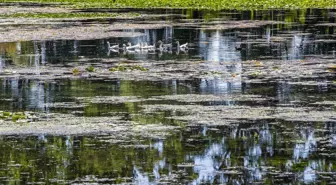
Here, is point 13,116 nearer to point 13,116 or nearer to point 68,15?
point 13,116

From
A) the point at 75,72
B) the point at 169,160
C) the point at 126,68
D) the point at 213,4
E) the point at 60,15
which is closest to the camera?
the point at 169,160

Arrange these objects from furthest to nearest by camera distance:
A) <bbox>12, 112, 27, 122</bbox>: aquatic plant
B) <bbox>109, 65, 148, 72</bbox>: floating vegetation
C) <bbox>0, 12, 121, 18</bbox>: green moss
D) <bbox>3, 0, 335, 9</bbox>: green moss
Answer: <bbox>3, 0, 335, 9</bbox>: green moss, <bbox>0, 12, 121, 18</bbox>: green moss, <bbox>109, 65, 148, 72</bbox>: floating vegetation, <bbox>12, 112, 27, 122</bbox>: aquatic plant

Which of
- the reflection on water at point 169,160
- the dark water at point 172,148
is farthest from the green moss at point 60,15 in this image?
the reflection on water at point 169,160

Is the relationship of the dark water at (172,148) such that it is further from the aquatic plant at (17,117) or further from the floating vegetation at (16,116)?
the aquatic plant at (17,117)

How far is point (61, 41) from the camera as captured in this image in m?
29.7

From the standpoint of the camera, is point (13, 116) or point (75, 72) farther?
point (75, 72)

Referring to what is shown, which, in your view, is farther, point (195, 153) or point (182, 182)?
point (195, 153)

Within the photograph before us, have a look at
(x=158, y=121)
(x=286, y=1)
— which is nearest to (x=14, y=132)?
(x=158, y=121)

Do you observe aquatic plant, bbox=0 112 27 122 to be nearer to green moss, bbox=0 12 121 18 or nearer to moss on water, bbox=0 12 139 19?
moss on water, bbox=0 12 139 19

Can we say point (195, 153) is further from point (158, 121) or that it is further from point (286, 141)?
point (158, 121)

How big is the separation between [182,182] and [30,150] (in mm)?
2805

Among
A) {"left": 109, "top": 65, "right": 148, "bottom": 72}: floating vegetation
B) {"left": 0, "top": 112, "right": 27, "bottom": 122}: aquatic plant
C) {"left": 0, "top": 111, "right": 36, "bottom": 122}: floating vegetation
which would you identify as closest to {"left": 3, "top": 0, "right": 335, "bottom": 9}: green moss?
{"left": 109, "top": 65, "right": 148, "bottom": 72}: floating vegetation

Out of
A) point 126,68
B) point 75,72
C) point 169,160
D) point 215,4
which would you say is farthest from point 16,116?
point 215,4

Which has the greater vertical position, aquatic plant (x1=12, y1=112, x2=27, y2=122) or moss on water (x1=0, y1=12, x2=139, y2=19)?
aquatic plant (x1=12, y1=112, x2=27, y2=122)
